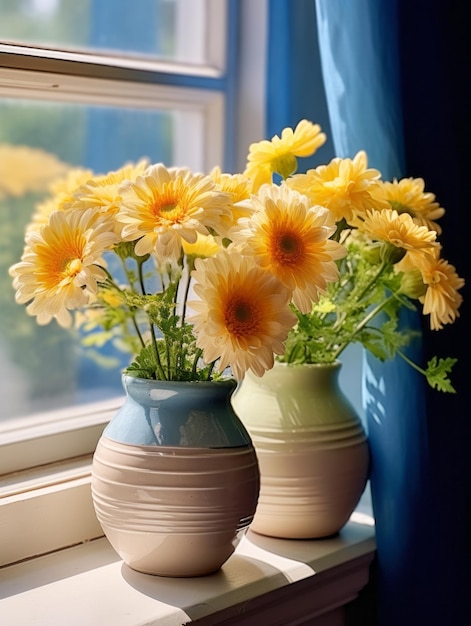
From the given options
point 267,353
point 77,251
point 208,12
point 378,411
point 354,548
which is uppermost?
point 208,12

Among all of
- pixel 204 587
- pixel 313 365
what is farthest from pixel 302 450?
pixel 204 587

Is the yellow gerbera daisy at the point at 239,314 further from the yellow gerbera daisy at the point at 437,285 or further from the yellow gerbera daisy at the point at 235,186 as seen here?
the yellow gerbera daisy at the point at 437,285

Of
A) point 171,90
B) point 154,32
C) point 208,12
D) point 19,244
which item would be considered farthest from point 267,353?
point 19,244

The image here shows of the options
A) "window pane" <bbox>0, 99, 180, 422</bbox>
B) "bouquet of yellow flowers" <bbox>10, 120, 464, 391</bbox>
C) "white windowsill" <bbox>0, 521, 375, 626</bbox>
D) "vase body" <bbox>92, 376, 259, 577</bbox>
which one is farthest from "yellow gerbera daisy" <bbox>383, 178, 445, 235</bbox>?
"window pane" <bbox>0, 99, 180, 422</bbox>

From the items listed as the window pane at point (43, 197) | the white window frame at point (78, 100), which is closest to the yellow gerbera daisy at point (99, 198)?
the white window frame at point (78, 100)

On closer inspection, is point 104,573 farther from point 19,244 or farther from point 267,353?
point 19,244

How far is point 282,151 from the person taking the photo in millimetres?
1193

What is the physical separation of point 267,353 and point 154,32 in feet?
3.40

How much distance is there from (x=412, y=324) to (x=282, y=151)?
32 cm

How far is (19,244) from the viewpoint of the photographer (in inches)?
98.4

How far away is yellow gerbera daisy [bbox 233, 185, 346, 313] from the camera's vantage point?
3.34 feet

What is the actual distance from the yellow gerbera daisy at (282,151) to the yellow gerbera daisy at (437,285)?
19 cm

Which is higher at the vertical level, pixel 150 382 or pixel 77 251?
pixel 77 251

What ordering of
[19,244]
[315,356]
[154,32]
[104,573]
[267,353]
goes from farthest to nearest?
[19,244], [154,32], [315,356], [104,573], [267,353]
